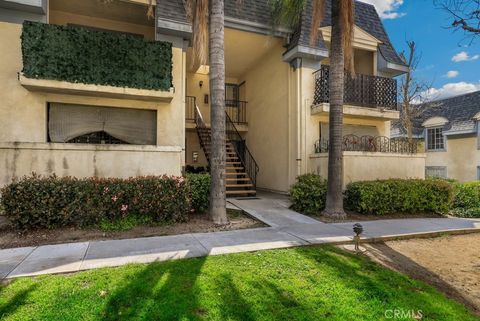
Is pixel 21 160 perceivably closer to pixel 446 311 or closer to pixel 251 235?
pixel 251 235

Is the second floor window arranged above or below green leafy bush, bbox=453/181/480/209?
above

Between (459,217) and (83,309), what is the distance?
11.5 m

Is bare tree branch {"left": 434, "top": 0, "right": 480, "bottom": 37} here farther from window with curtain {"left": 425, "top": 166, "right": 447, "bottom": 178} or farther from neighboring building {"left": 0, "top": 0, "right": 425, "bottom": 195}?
window with curtain {"left": 425, "top": 166, "right": 447, "bottom": 178}

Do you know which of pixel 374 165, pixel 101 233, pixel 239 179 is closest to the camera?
pixel 101 233

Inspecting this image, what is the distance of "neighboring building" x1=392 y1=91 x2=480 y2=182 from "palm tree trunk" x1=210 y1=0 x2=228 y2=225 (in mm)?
17802

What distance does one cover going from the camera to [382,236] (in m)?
6.48

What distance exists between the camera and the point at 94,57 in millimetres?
8453

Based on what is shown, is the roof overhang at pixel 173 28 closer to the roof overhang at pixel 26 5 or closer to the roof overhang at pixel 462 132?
the roof overhang at pixel 26 5

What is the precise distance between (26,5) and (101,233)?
22.6 ft

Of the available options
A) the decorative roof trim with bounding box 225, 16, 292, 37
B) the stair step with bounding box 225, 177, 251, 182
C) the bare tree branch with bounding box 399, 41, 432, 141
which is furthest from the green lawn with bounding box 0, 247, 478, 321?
the bare tree branch with bounding box 399, 41, 432, 141

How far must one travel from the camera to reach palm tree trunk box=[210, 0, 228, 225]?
285 inches

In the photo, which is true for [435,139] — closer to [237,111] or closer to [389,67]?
[389,67]

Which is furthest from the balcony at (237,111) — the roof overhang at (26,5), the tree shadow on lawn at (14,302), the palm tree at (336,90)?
the tree shadow on lawn at (14,302)

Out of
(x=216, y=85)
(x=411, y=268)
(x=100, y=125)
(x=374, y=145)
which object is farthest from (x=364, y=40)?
(x=100, y=125)
